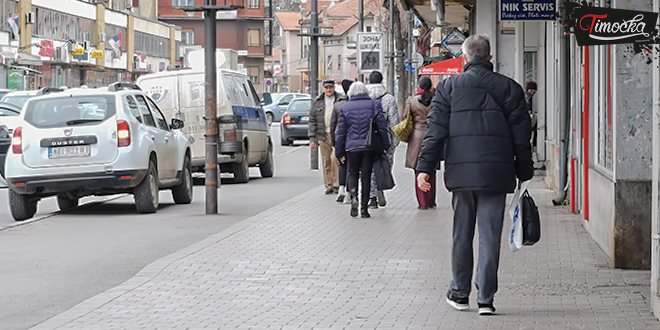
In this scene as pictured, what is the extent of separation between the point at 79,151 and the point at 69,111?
0.57 meters

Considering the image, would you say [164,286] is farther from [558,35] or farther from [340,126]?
[558,35]

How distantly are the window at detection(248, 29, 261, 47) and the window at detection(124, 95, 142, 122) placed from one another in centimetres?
9717

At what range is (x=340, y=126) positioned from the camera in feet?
48.0

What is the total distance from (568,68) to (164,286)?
26.4 feet

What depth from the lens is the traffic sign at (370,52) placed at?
27375 mm

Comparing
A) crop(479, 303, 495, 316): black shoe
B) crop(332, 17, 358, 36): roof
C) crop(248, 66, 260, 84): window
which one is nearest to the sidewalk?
crop(479, 303, 495, 316): black shoe

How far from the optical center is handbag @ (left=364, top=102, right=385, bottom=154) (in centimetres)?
1441

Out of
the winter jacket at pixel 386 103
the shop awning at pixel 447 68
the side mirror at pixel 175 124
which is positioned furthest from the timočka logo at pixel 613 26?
the shop awning at pixel 447 68

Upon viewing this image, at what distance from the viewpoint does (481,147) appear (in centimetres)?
745

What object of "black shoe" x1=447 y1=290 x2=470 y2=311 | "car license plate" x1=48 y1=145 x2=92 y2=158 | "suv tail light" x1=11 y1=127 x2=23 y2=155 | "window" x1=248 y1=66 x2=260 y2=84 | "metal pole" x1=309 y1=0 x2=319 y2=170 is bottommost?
"black shoe" x1=447 y1=290 x2=470 y2=311

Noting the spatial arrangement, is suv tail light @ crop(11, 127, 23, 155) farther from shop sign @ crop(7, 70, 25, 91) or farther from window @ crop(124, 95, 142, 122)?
shop sign @ crop(7, 70, 25, 91)

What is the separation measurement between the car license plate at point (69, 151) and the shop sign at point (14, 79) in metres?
36.5

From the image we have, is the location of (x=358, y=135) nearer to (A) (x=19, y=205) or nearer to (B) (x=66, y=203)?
(A) (x=19, y=205)

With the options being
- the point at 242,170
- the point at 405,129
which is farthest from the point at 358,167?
the point at 242,170
